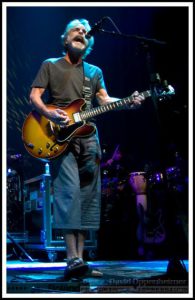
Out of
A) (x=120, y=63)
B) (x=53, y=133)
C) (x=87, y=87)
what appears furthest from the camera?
(x=120, y=63)

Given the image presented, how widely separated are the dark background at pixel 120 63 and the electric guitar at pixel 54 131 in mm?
1098

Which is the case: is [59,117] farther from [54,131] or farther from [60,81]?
[60,81]

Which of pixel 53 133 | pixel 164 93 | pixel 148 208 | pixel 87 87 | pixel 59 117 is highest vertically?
pixel 87 87

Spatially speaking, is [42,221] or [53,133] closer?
[53,133]

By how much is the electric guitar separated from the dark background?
3.60 feet

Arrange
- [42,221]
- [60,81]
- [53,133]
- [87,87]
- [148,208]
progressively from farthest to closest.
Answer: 1. [148,208]
2. [42,221]
3. [87,87]
4. [60,81]
5. [53,133]

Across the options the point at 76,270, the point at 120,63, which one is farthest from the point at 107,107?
the point at 120,63

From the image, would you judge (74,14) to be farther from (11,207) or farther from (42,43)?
(11,207)

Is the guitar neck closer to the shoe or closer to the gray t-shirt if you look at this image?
the gray t-shirt

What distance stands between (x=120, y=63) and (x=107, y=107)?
10.9 ft

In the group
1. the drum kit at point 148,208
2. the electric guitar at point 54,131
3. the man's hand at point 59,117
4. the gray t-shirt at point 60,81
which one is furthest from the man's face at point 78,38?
the drum kit at point 148,208

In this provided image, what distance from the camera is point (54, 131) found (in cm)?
321

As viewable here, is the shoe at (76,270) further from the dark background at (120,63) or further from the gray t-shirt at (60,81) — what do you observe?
the dark background at (120,63)

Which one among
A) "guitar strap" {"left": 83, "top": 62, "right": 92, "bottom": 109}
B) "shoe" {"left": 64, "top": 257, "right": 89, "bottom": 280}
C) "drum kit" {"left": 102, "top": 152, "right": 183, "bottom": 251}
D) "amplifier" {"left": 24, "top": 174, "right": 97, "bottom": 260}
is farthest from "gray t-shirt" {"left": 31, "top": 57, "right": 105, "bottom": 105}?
"drum kit" {"left": 102, "top": 152, "right": 183, "bottom": 251}
